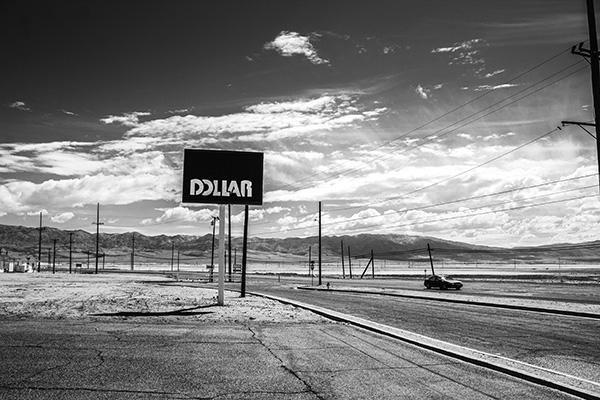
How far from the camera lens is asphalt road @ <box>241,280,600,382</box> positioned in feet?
32.4

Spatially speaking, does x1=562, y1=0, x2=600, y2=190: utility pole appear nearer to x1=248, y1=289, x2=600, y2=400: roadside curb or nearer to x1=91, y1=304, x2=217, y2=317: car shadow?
x1=248, y1=289, x2=600, y2=400: roadside curb

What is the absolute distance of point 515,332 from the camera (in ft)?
45.9

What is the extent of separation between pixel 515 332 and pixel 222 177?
14.7 meters

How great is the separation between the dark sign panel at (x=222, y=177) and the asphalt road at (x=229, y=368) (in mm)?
10565

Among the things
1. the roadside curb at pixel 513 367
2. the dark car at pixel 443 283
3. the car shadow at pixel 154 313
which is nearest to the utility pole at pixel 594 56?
the roadside curb at pixel 513 367

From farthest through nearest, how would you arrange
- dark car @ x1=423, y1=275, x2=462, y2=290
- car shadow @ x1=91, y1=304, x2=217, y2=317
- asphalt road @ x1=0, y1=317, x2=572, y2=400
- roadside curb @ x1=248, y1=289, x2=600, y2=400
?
dark car @ x1=423, y1=275, x2=462, y2=290 → car shadow @ x1=91, y1=304, x2=217, y2=317 → roadside curb @ x1=248, y1=289, x2=600, y2=400 → asphalt road @ x1=0, y1=317, x2=572, y2=400

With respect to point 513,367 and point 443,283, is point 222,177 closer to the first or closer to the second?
point 513,367

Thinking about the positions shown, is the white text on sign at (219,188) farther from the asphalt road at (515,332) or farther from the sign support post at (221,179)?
the asphalt road at (515,332)

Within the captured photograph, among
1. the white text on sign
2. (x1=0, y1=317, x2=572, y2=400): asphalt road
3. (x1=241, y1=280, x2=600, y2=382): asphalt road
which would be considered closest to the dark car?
(x1=241, y1=280, x2=600, y2=382): asphalt road

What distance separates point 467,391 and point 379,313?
42.4ft

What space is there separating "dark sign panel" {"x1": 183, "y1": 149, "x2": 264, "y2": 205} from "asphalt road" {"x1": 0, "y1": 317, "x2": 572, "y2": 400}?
416 inches

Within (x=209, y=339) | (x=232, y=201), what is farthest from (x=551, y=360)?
(x=232, y=201)

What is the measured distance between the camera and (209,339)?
11719mm

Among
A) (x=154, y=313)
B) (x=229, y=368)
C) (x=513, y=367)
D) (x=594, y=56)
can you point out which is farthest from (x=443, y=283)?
(x=229, y=368)
